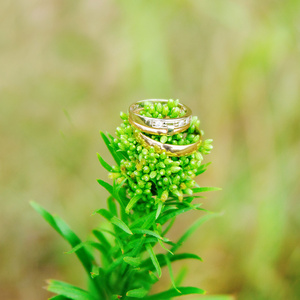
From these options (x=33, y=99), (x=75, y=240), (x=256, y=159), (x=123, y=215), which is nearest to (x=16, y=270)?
(x=33, y=99)

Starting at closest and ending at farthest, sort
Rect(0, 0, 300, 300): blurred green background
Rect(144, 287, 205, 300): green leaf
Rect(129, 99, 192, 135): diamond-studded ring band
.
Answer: Rect(129, 99, 192, 135): diamond-studded ring band
Rect(144, 287, 205, 300): green leaf
Rect(0, 0, 300, 300): blurred green background

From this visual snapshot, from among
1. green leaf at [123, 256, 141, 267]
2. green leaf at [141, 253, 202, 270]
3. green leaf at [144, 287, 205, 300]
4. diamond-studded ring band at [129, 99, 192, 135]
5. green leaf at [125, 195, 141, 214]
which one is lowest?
green leaf at [144, 287, 205, 300]

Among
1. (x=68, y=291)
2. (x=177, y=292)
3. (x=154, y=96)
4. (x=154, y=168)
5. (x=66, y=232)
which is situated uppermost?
(x=154, y=96)

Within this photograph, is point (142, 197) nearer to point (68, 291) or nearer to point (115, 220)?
point (115, 220)

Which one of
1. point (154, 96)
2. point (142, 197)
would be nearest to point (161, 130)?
point (142, 197)

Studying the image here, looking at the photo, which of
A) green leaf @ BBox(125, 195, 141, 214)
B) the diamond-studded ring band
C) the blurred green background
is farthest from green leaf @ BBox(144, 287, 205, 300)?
the blurred green background

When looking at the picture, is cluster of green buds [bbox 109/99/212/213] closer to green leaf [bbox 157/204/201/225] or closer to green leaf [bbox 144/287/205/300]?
green leaf [bbox 157/204/201/225]
